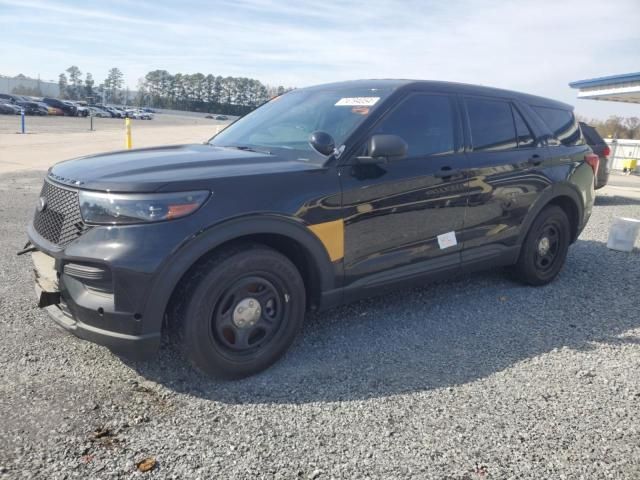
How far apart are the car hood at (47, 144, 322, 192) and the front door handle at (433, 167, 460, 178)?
3.49ft

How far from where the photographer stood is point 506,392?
323 centimetres

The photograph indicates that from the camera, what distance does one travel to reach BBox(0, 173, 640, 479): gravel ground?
2.52 meters

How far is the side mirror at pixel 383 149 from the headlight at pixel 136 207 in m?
1.20

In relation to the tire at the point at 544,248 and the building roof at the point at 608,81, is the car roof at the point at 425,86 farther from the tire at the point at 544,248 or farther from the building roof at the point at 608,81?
the building roof at the point at 608,81

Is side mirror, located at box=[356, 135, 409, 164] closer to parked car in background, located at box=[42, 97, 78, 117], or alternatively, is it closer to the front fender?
the front fender

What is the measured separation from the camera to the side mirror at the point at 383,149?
344 centimetres

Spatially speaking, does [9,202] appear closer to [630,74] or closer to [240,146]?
[240,146]

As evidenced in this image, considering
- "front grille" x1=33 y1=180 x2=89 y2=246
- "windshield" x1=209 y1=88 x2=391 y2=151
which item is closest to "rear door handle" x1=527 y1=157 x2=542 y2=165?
"windshield" x1=209 y1=88 x2=391 y2=151

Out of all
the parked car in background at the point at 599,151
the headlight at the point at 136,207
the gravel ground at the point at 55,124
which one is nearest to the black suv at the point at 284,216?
the headlight at the point at 136,207

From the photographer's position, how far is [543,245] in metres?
5.18

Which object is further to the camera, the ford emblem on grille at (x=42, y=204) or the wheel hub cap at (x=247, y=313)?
the ford emblem on grille at (x=42, y=204)

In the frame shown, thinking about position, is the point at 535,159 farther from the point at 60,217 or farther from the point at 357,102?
the point at 60,217

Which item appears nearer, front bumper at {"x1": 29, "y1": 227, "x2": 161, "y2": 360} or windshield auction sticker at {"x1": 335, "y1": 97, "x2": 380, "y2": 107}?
front bumper at {"x1": 29, "y1": 227, "x2": 161, "y2": 360}

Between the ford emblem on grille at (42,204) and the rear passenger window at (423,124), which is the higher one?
the rear passenger window at (423,124)
